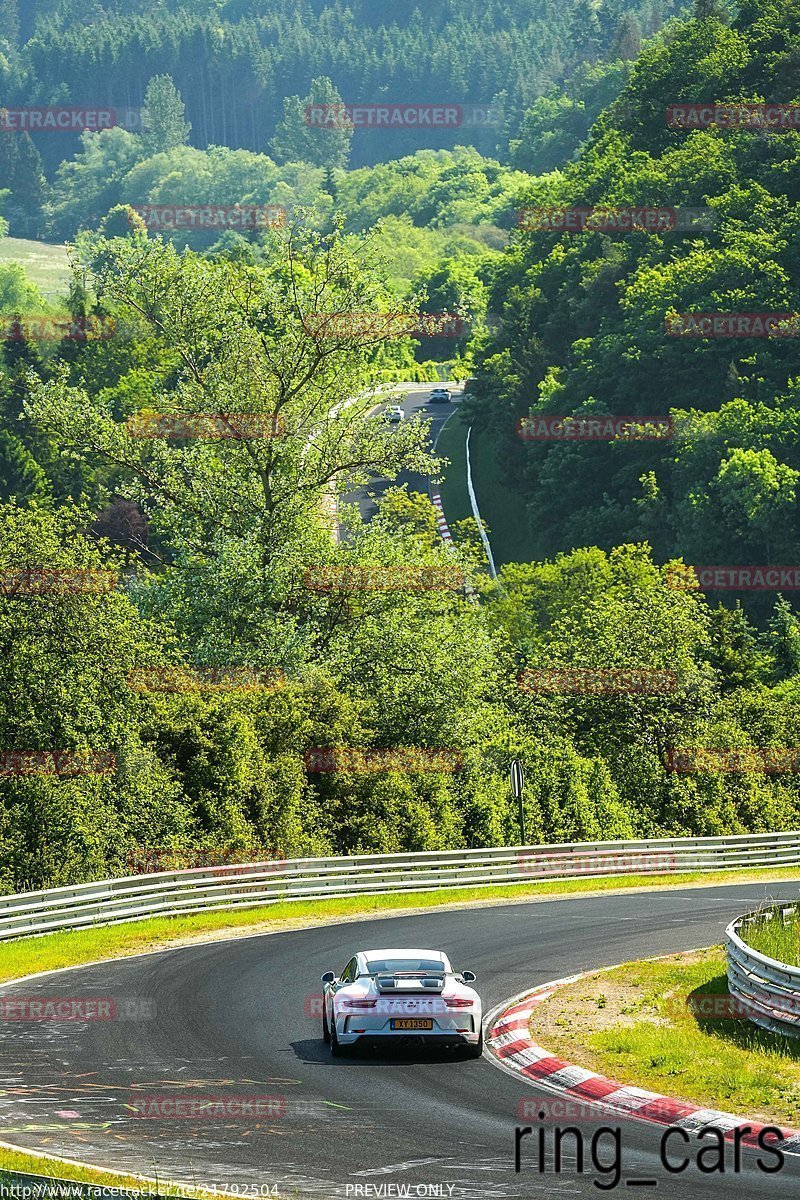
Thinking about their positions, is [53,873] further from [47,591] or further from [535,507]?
[535,507]

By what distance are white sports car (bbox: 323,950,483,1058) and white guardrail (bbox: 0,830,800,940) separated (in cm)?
1321

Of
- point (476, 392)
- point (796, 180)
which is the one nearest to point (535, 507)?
point (476, 392)

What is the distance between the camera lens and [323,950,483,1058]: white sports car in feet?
56.6

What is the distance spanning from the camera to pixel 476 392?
122812 mm

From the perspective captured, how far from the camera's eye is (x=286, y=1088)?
630 inches

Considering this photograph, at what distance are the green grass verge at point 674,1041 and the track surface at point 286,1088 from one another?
1.10 metres

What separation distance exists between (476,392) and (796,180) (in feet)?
87.9

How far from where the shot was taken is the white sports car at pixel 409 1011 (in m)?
17.3
